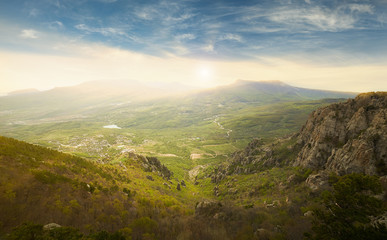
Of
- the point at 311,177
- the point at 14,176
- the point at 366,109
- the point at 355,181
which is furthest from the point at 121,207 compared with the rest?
the point at 366,109

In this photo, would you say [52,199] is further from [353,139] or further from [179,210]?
[353,139]

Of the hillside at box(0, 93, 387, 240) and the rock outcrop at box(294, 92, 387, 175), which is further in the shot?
the rock outcrop at box(294, 92, 387, 175)

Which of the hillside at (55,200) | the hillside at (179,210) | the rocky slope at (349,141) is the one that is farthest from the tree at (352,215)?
the rocky slope at (349,141)

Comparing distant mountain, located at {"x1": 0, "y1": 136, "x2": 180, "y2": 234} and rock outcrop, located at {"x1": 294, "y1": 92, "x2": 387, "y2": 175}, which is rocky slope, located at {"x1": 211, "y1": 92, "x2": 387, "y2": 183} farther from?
distant mountain, located at {"x1": 0, "y1": 136, "x2": 180, "y2": 234}

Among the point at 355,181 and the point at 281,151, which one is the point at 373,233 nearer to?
the point at 355,181

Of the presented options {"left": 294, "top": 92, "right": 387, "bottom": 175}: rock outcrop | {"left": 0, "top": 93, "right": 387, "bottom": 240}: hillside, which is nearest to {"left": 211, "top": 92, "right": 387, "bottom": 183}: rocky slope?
{"left": 294, "top": 92, "right": 387, "bottom": 175}: rock outcrop
